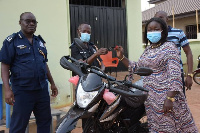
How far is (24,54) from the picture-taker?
117 inches

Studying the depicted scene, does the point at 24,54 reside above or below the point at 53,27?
below

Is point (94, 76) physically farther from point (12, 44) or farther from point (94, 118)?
point (12, 44)

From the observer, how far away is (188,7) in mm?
17797

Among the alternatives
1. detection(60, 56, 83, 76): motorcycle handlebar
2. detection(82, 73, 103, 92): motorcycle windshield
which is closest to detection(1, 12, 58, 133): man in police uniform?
detection(60, 56, 83, 76): motorcycle handlebar

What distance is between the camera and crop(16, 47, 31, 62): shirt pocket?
2.96m

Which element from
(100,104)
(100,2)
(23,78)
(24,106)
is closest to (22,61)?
(23,78)

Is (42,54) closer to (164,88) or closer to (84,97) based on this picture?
(84,97)

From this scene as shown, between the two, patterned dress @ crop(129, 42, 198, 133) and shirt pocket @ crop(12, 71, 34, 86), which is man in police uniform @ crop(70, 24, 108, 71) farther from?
patterned dress @ crop(129, 42, 198, 133)

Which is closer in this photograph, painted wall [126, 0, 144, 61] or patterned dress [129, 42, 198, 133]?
patterned dress [129, 42, 198, 133]

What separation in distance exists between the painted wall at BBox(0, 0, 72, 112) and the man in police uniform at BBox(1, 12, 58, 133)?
1.91 m

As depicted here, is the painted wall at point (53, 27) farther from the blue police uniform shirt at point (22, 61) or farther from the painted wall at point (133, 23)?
the painted wall at point (133, 23)

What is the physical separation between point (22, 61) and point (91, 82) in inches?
47.7

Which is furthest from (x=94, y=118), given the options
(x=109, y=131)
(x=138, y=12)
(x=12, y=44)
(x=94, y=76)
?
(x=138, y=12)

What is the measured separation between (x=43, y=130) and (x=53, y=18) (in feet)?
8.84
